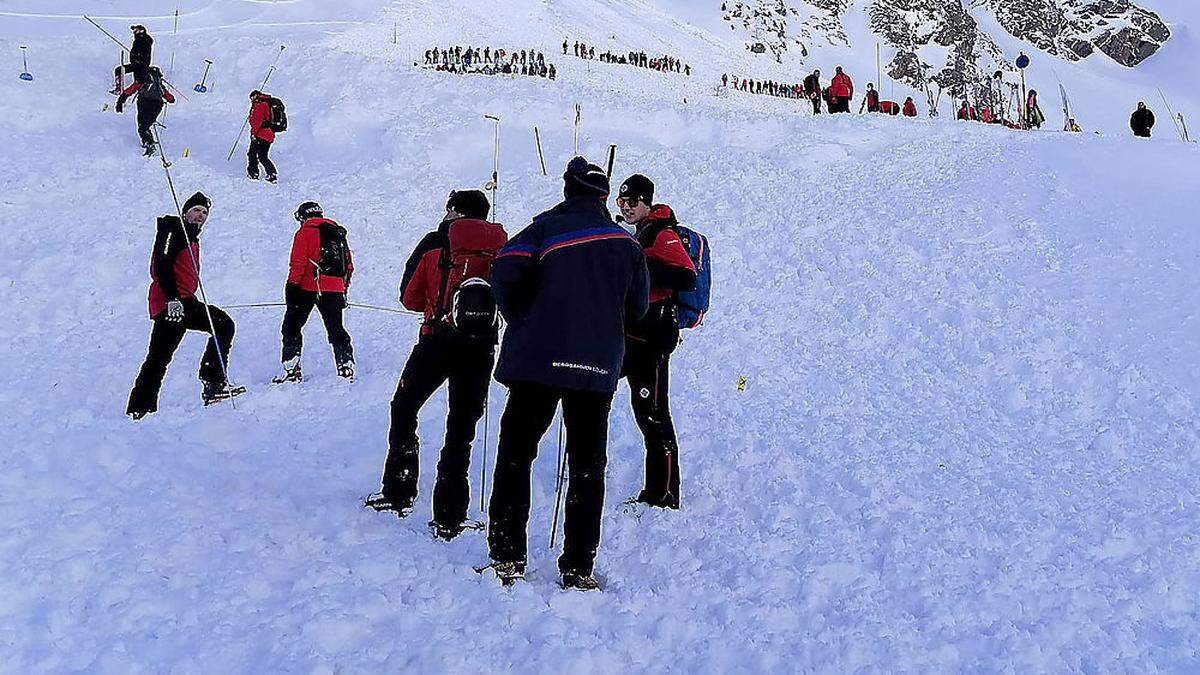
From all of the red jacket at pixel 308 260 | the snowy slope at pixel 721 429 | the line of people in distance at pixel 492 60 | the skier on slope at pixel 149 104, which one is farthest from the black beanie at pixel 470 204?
the line of people in distance at pixel 492 60

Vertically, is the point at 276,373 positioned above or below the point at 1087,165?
below

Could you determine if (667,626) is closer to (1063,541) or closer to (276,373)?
(1063,541)

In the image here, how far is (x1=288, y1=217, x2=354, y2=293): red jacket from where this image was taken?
24.9 ft

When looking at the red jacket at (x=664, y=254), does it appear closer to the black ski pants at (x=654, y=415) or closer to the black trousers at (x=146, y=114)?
the black ski pants at (x=654, y=415)

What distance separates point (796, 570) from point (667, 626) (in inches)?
38.7

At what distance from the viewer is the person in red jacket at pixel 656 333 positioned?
472 cm

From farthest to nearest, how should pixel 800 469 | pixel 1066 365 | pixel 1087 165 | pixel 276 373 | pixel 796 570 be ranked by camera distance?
pixel 1087 165, pixel 276 373, pixel 1066 365, pixel 800 469, pixel 796 570

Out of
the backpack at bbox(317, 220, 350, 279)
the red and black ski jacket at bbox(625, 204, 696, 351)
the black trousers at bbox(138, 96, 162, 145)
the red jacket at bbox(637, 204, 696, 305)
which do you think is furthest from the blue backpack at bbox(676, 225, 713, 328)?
the black trousers at bbox(138, 96, 162, 145)

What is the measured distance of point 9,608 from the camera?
11.0 ft

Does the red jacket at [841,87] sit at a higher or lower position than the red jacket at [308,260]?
higher

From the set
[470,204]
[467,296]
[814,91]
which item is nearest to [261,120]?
[470,204]

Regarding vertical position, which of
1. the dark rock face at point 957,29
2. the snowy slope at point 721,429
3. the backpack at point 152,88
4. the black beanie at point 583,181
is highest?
the dark rock face at point 957,29

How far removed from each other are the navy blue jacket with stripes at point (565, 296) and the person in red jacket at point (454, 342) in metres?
0.69

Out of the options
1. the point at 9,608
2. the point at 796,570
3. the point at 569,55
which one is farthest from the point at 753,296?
the point at 569,55
